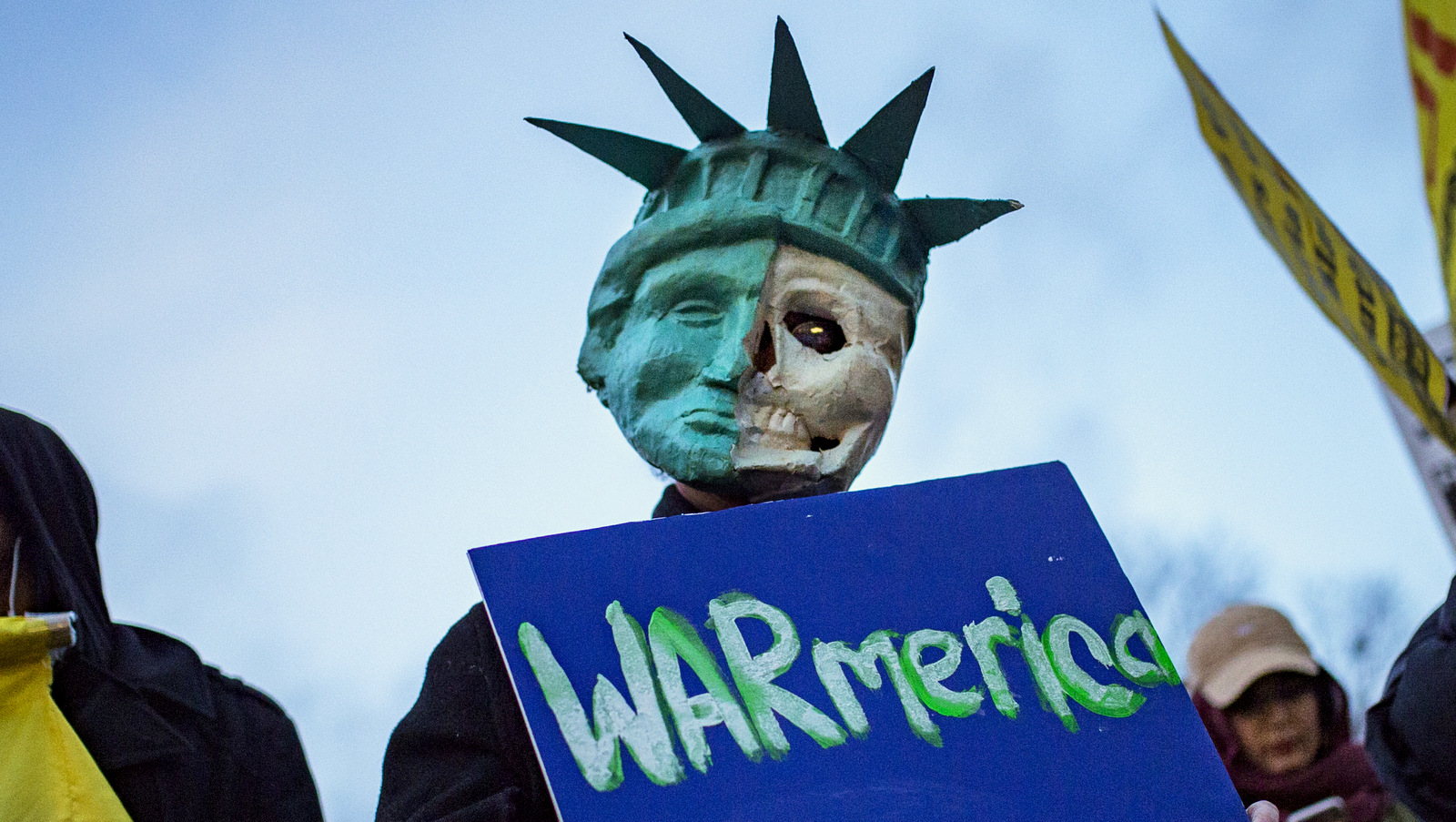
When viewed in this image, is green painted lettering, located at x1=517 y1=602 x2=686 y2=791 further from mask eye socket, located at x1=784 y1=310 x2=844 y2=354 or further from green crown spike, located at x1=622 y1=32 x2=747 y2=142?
green crown spike, located at x1=622 y1=32 x2=747 y2=142

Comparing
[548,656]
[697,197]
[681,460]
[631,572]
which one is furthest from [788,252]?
[548,656]

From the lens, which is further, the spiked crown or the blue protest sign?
the spiked crown

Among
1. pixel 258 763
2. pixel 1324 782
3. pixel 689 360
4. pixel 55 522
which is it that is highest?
pixel 55 522

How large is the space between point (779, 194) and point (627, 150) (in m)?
0.32

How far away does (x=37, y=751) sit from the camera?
214 cm

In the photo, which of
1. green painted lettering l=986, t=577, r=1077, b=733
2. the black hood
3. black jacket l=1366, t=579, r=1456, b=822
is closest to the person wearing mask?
green painted lettering l=986, t=577, r=1077, b=733

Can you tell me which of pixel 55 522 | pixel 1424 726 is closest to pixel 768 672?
pixel 1424 726

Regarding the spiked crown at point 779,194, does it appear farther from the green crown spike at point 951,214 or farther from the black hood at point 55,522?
the black hood at point 55,522

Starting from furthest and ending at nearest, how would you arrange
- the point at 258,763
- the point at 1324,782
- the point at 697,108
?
the point at 1324,782, the point at 697,108, the point at 258,763

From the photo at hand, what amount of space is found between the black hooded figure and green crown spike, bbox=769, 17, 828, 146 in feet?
4.68

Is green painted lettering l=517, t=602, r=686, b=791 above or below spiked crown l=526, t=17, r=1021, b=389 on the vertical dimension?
below

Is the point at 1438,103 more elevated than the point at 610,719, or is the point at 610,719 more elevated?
the point at 1438,103

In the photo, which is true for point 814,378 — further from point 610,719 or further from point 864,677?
point 610,719

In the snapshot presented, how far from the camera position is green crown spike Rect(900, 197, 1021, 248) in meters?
2.74
